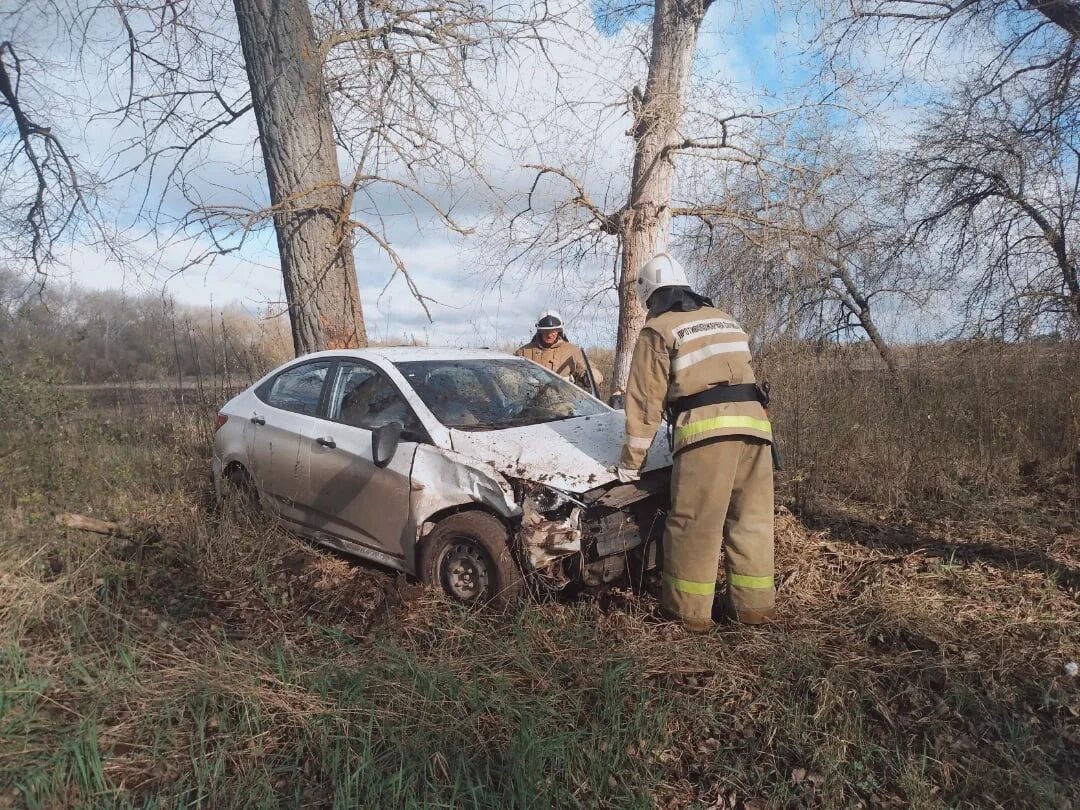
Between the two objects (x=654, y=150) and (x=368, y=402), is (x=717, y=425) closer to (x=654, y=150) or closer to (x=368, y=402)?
(x=368, y=402)

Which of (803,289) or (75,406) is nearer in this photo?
(75,406)

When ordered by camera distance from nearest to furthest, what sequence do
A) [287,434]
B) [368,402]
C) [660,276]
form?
[660,276] → [368,402] → [287,434]

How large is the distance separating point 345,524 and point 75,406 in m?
3.91

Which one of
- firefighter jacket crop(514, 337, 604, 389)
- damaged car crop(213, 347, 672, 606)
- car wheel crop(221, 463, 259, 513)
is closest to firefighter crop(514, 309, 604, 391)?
firefighter jacket crop(514, 337, 604, 389)

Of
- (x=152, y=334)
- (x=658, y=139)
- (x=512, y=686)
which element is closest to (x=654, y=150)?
(x=658, y=139)

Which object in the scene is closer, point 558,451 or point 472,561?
point 472,561

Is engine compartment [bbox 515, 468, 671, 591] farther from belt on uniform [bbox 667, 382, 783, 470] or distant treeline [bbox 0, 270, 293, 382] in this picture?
distant treeline [bbox 0, 270, 293, 382]

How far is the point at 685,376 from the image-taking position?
11.6 feet

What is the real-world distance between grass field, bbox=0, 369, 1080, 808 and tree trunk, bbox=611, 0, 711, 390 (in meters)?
3.57

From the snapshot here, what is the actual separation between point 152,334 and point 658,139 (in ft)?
24.7

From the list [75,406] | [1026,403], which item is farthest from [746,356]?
[75,406]

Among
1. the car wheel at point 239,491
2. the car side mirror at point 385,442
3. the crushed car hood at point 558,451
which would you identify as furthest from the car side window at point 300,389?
the crushed car hood at point 558,451

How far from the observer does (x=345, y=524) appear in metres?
4.40

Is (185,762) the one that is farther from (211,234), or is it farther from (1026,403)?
(1026,403)
